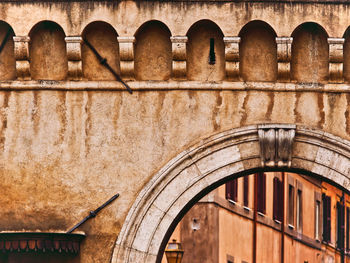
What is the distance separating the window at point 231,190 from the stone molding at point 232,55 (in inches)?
588

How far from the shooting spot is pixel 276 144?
53.5ft

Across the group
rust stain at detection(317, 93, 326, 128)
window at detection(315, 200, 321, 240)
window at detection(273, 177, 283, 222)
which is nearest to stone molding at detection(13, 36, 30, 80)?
rust stain at detection(317, 93, 326, 128)

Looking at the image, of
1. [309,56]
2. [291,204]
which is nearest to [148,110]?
[309,56]

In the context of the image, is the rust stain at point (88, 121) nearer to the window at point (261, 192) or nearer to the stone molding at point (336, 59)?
the stone molding at point (336, 59)

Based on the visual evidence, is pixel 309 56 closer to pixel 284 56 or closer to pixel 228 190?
pixel 284 56

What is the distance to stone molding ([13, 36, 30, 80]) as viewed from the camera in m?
16.5

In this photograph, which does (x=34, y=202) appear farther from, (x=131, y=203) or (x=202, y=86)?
(x=202, y=86)

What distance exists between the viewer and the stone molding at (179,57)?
16359mm

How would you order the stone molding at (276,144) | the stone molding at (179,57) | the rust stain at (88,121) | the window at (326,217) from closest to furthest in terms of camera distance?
the stone molding at (276,144), the stone molding at (179,57), the rust stain at (88,121), the window at (326,217)

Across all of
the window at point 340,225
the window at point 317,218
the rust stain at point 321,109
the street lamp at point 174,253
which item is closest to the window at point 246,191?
the window at point 317,218

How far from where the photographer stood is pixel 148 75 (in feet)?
54.5

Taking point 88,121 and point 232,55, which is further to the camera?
point 88,121

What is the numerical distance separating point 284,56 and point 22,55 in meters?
3.12

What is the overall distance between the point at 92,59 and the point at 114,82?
39 centimetres
